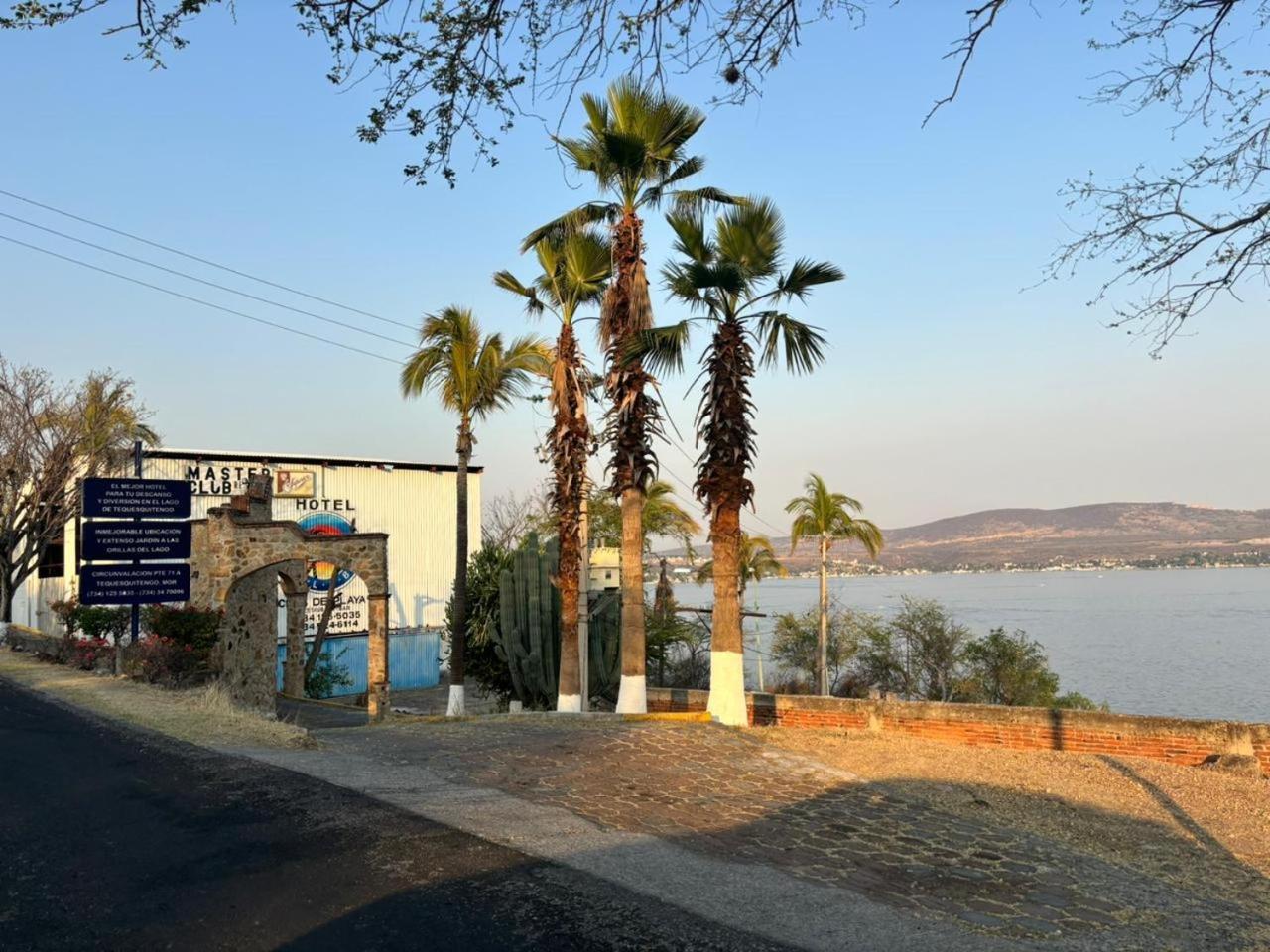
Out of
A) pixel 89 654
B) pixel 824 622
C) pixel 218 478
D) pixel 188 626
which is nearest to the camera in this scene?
pixel 188 626

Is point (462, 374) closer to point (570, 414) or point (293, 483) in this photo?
point (570, 414)

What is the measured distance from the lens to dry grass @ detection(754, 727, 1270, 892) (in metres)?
9.62

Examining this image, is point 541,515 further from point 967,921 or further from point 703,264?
point 967,921

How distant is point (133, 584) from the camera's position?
Result: 1941 centimetres

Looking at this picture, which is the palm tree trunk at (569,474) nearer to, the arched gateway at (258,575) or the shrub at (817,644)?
the arched gateway at (258,575)

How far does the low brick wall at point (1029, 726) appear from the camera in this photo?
13953mm

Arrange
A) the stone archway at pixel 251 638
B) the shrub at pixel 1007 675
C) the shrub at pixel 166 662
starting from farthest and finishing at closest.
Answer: the shrub at pixel 1007 675 < the stone archway at pixel 251 638 < the shrub at pixel 166 662

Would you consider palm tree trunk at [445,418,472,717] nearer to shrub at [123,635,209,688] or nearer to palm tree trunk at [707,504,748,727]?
shrub at [123,635,209,688]

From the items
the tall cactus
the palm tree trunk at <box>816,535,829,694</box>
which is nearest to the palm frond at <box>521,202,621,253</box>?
the tall cactus

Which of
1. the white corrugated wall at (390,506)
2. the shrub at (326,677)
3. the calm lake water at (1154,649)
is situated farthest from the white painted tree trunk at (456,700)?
the white corrugated wall at (390,506)

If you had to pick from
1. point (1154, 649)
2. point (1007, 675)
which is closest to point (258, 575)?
point (1007, 675)

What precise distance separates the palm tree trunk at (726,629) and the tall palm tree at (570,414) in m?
4.18

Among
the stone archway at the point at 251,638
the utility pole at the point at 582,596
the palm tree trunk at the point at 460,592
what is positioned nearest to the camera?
the stone archway at the point at 251,638

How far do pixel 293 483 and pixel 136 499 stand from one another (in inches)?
752
